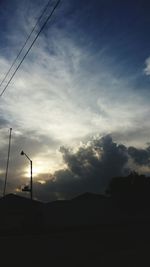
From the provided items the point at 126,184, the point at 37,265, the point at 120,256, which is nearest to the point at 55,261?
the point at 37,265

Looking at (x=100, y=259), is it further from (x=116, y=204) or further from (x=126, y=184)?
(x=126, y=184)

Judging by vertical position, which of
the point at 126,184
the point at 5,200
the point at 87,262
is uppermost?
the point at 126,184

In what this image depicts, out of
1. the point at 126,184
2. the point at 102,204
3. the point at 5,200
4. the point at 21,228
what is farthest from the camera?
the point at 126,184

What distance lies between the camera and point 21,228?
45.2 metres

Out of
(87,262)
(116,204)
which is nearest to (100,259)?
(87,262)

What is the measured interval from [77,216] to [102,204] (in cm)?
676

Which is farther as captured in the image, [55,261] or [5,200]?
[5,200]

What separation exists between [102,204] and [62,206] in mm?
8540

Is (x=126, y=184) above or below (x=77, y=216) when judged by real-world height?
above

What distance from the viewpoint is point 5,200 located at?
172 feet

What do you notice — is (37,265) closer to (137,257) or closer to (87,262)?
(87,262)

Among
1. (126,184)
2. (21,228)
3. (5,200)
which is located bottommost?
(21,228)

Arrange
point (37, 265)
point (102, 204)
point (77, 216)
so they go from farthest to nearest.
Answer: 1. point (102, 204)
2. point (77, 216)
3. point (37, 265)

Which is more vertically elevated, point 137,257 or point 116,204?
point 116,204
